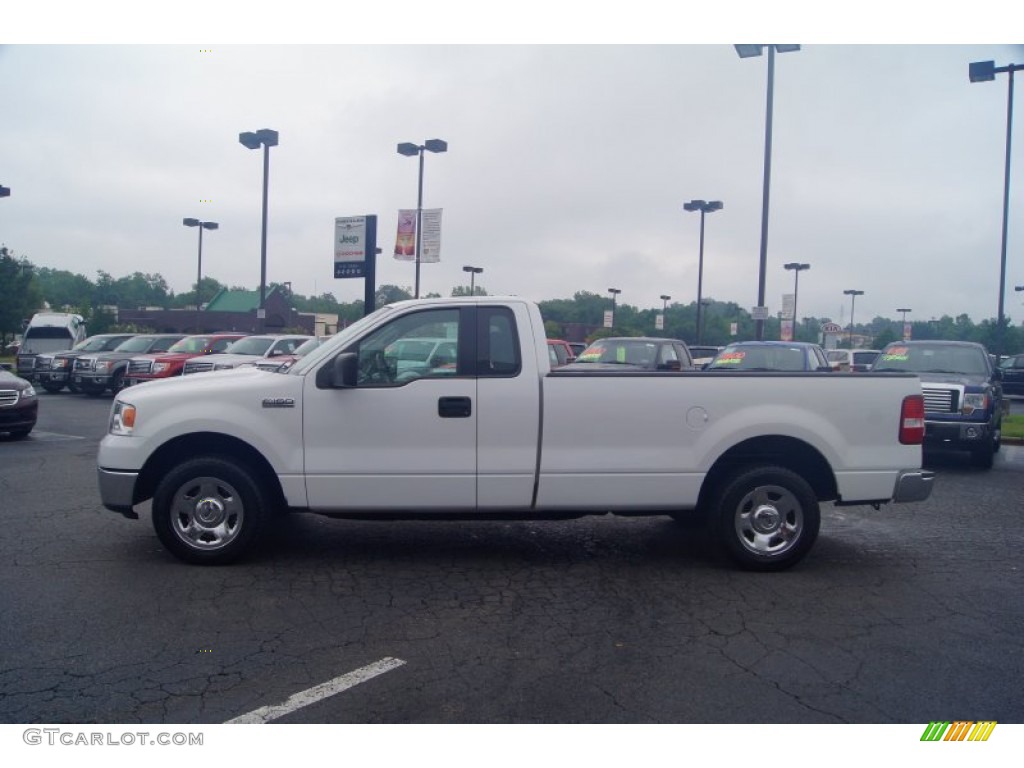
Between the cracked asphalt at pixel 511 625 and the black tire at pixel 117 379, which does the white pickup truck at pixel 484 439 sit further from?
the black tire at pixel 117 379

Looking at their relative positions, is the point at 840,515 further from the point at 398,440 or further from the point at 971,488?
the point at 398,440

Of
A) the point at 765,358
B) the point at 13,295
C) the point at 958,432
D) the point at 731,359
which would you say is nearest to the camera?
the point at 958,432

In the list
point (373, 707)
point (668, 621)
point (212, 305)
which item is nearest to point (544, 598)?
point (668, 621)

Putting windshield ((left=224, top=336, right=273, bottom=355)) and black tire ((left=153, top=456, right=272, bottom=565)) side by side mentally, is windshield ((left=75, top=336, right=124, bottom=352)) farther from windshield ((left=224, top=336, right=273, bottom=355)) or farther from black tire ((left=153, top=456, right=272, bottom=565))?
black tire ((left=153, top=456, right=272, bottom=565))

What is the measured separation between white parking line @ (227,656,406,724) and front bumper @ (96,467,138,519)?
268 cm

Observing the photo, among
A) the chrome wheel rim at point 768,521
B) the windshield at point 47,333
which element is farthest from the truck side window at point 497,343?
the windshield at point 47,333

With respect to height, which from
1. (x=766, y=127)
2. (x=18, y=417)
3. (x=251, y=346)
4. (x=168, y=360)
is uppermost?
(x=766, y=127)

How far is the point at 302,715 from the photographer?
3816 mm

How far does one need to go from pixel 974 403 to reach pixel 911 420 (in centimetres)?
616

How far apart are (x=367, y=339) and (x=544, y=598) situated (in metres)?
2.23

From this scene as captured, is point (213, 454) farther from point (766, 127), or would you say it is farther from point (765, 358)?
point (766, 127)

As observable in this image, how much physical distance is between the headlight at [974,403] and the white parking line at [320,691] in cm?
974

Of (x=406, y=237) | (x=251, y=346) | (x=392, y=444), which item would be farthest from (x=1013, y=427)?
(x=251, y=346)

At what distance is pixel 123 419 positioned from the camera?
6121mm
